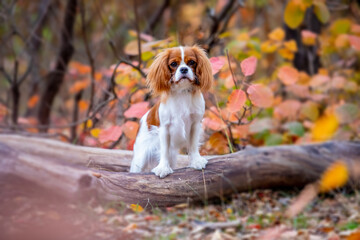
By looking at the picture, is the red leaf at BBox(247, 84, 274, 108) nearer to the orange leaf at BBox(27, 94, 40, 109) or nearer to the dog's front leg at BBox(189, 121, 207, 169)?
the dog's front leg at BBox(189, 121, 207, 169)

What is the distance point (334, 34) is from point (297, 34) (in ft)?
2.58

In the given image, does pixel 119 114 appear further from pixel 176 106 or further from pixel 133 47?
pixel 176 106

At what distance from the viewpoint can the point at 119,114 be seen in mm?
5059

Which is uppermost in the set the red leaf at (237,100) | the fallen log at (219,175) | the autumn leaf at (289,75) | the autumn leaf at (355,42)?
the autumn leaf at (355,42)

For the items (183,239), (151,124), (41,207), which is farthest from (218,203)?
(41,207)

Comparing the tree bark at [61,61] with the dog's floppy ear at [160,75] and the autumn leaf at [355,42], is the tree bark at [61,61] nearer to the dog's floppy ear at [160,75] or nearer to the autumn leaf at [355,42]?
the dog's floppy ear at [160,75]

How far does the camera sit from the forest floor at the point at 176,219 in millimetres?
3652

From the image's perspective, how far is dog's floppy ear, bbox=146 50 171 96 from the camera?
3.03m

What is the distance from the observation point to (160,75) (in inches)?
120

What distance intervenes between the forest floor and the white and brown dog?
638mm

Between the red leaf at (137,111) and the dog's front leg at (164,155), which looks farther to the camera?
the red leaf at (137,111)

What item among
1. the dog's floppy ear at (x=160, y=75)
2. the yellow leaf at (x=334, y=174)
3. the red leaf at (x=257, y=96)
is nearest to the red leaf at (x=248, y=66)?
the red leaf at (x=257, y=96)

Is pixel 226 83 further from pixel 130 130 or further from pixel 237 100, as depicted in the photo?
pixel 130 130

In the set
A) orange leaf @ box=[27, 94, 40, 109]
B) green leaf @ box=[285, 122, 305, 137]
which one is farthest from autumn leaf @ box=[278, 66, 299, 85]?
orange leaf @ box=[27, 94, 40, 109]
